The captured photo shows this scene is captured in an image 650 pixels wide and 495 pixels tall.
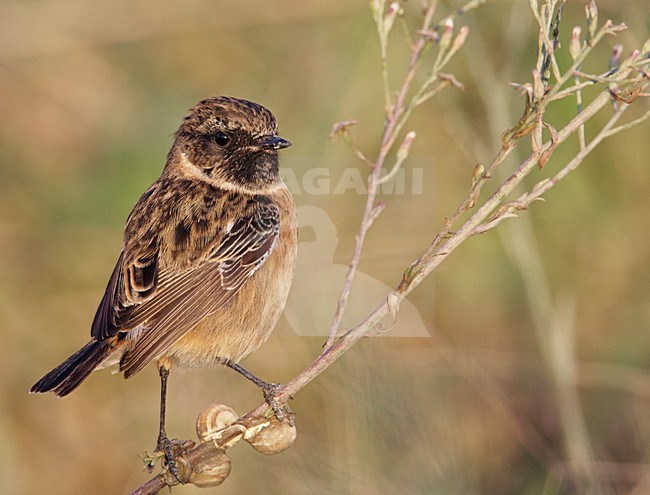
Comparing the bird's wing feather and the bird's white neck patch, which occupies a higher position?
the bird's white neck patch

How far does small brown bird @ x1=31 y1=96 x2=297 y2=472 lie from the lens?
3.99 m

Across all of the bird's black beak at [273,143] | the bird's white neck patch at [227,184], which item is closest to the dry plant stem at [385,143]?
the bird's black beak at [273,143]

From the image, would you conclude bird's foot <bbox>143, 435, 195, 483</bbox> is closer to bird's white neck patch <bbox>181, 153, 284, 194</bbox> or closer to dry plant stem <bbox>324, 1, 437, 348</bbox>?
dry plant stem <bbox>324, 1, 437, 348</bbox>

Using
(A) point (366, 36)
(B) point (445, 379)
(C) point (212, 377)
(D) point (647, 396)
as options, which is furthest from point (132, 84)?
(D) point (647, 396)

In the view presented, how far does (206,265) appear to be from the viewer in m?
4.27

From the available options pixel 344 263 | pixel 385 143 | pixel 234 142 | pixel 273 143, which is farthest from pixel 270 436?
pixel 344 263

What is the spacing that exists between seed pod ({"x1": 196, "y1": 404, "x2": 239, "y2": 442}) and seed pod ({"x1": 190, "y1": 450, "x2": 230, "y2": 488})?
0.08 meters

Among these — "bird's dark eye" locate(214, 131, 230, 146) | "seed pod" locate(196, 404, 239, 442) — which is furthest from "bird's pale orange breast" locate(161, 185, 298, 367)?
"seed pod" locate(196, 404, 239, 442)

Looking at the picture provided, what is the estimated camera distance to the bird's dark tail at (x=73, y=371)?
3670mm

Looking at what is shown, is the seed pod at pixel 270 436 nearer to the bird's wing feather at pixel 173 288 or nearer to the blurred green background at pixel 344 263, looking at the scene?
the bird's wing feather at pixel 173 288

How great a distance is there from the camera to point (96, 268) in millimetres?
6473

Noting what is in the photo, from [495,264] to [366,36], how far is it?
190 centimetres

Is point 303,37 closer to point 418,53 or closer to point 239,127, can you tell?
point 239,127

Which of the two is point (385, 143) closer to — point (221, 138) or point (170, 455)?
point (170, 455)
